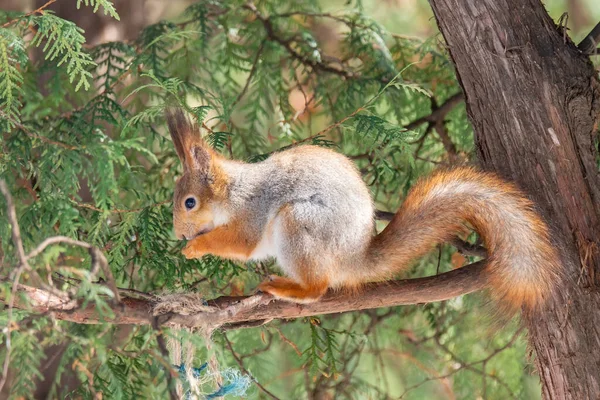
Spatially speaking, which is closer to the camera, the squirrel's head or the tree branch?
the tree branch

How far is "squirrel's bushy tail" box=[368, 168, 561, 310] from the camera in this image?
1708mm

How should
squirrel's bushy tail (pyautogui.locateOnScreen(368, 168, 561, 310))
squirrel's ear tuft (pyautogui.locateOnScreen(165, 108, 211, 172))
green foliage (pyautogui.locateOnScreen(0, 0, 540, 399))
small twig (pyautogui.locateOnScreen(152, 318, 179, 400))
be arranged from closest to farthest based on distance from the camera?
small twig (pyautogui.locateOnScreen(152, 318, 179, 400))
squirrel's bushy tail (pyautogui.locateOnScreen(368, 168, 561, 310))
squirrel's ear tuft (pyautogui.locateOnScreen(165, 108, 211, 172))
green foliage (pyautogui.locateOnScreen(0, 0, 540, 399))

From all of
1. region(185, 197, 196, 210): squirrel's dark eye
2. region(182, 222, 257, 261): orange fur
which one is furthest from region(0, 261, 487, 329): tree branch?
region(185, 197, 196, 210): squirrel's dark eye

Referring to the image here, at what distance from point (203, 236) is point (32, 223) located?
0.38 metres

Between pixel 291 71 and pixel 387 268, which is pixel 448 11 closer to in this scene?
pixel 387 268

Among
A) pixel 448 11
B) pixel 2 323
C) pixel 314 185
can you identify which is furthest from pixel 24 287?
pixel 448 11

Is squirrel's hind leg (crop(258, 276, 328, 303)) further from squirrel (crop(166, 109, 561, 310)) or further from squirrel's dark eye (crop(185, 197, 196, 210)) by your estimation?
squirrel's dark eye (crop(185, 197, 196, 210))

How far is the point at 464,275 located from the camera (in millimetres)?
1846

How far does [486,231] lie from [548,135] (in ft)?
0.88

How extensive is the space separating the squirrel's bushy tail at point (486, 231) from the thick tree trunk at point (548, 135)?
0.25 feet

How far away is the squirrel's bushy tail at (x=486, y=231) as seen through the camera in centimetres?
171

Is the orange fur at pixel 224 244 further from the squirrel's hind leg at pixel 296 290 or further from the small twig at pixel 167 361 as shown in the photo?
the small twig at pixel 167 361

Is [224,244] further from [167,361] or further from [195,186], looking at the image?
[167,361]

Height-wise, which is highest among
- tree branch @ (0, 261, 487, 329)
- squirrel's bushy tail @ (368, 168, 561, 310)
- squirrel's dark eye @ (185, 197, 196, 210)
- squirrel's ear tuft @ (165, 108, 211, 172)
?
squirrel's ear tuft @ (165, 108, 211, 172)
